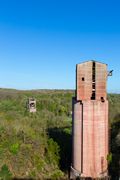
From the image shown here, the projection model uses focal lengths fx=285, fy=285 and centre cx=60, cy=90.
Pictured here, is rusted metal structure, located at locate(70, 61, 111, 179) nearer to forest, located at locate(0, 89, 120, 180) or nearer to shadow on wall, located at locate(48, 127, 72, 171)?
forest, located at locate(0, 89, 120, 180)

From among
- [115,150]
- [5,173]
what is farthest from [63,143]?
[5,173]

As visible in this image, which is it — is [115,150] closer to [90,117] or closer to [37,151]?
[90,117]

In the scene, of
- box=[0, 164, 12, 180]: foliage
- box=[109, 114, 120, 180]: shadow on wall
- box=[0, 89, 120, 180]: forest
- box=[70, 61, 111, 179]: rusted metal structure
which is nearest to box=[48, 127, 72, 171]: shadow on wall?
box=[0, 89, 120, 180]: forest

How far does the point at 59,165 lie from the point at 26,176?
341 centimetres

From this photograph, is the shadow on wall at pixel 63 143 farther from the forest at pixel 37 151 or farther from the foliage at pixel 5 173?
the foliage at pixel 5 173

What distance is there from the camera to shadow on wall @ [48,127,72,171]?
24.5 m

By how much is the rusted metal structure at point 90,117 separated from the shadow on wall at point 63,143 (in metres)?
3.45

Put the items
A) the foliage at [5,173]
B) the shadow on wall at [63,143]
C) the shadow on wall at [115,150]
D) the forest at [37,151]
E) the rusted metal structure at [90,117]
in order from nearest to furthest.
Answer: the rusted metal structure at [90,117] < the foliage at [5,173] < the shadow on wall at [115,150] < the forest at [37,151] < the shadow on wall at [63,143]

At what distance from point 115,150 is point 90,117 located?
590 cm

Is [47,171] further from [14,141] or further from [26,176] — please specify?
[14,141]

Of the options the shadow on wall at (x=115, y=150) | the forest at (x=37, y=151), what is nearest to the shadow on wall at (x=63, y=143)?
the forest at (x=37, y=151)

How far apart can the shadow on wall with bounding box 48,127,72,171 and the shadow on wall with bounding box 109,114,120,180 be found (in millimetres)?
3759

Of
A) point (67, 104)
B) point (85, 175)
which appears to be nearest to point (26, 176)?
point (85, 175)

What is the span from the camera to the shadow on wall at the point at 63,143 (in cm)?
2448
